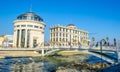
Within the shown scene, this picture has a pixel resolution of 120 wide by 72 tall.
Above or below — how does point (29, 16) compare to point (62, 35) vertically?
above

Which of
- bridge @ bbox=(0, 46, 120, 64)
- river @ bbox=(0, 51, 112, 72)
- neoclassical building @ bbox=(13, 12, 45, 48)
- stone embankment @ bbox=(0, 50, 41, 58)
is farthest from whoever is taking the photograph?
neoclassical building @ bbox=(13, 12, 45, 48)

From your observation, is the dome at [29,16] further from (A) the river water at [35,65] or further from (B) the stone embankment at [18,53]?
(A) the river water at [35,65]

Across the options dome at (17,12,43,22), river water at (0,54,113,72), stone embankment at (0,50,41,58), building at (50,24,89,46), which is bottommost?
river water at (0,54,113,72)

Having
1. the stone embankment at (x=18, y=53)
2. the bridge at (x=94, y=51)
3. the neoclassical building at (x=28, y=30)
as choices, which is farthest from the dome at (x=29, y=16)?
the stone embankment at (x=18, y=53)

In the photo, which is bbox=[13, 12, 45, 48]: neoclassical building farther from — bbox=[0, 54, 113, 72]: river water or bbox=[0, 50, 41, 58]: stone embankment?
bbox=[0, 54, 113, 72]: river water

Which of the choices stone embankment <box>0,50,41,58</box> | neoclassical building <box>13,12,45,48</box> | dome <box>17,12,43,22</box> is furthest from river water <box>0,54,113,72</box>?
dome <box>17,12,43,22</box>

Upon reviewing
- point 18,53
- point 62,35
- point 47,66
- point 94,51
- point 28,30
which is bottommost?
point 47,66

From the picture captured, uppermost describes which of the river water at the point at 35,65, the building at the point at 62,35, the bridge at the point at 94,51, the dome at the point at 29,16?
the dome at the point at 29,16

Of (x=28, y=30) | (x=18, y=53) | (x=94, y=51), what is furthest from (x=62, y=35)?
(x=94, y=51)

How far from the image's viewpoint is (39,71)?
2030 inches

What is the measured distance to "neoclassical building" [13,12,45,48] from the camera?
136m

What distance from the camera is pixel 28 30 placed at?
13600 cm

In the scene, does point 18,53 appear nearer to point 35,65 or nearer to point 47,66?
point 35,65

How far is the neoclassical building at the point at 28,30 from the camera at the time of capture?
135500 millimetres
